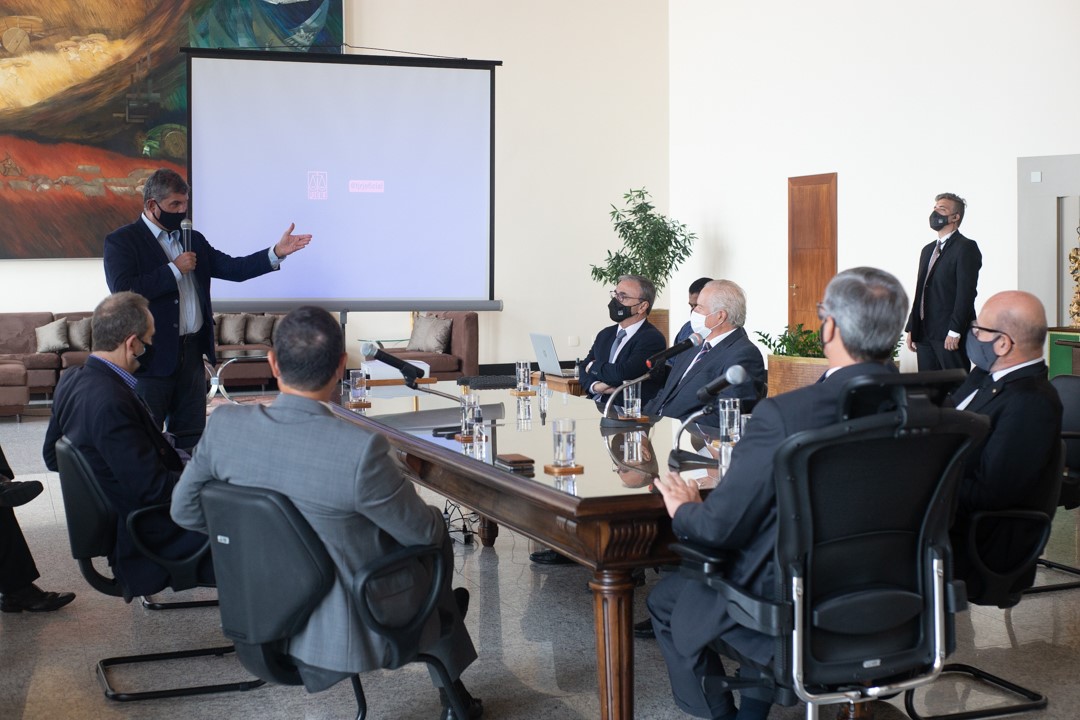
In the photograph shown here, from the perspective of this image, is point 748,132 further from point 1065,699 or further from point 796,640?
point 796,640

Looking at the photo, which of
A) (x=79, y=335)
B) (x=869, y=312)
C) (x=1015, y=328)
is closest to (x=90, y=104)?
(x=79, y=335)

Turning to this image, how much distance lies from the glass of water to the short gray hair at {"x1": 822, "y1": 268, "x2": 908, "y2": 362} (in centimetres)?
84

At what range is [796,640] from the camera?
2.11m

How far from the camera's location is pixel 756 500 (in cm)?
219

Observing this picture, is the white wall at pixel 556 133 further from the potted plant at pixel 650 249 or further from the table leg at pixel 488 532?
the table leg at pixel 488 532

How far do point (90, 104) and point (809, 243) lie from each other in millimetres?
7758

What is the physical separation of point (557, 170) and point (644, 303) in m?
8.01

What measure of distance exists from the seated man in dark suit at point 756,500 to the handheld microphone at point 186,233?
121 inches

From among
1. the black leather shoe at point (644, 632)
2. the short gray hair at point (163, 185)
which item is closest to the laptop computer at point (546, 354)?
the short gray hair at point (163, 185)

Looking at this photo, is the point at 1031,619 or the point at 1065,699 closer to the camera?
the point at 1065,699

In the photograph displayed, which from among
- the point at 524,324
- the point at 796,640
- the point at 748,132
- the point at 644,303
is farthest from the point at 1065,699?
the point at 524,324

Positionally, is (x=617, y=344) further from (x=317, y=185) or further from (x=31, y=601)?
(x=31, y=601)

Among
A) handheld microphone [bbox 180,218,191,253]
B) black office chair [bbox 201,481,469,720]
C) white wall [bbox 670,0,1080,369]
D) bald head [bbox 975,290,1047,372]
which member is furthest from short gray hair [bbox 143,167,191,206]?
white wall [bbox 670,0,1080,369]

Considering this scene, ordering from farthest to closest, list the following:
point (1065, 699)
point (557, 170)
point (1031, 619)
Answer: point (557, 170) < point (1031, 619) < point (1065, 699)
